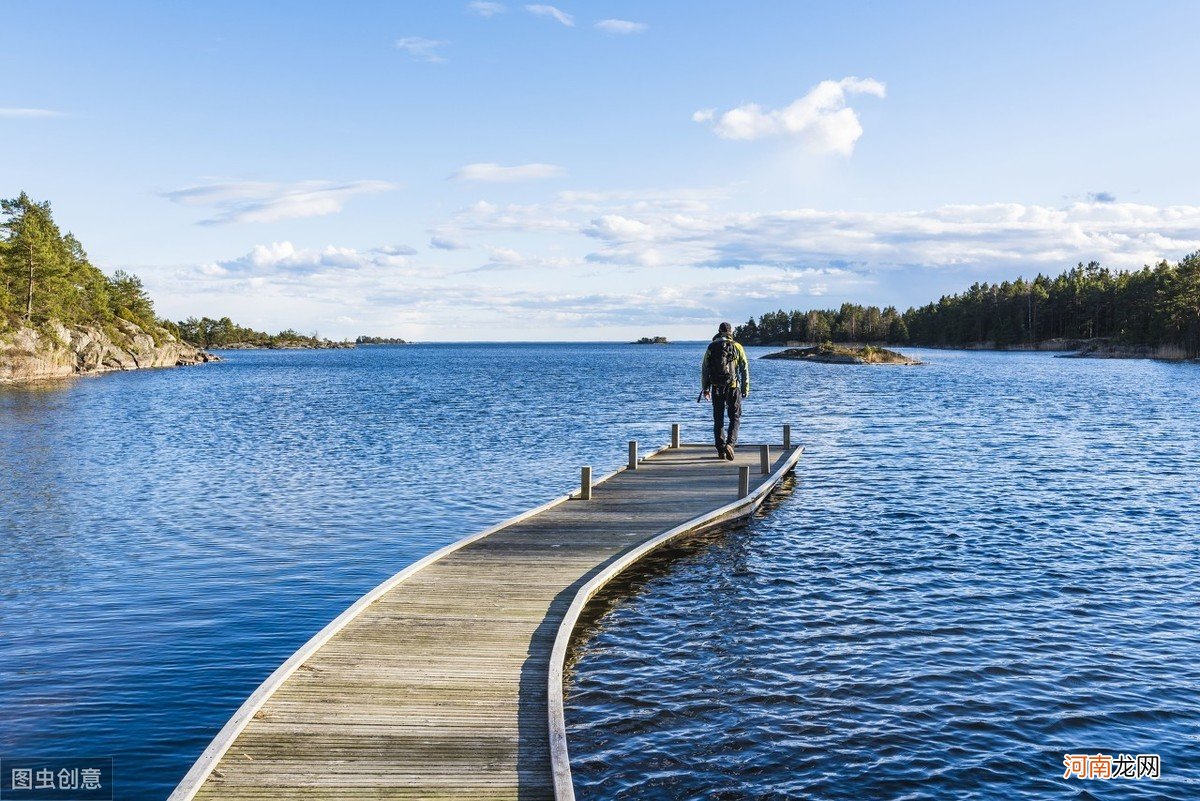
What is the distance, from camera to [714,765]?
31.4ft

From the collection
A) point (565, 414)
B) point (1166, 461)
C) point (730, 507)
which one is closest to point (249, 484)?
point (730, 507)

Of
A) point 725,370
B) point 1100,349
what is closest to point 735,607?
point 725,370

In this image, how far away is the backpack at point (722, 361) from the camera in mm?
24641

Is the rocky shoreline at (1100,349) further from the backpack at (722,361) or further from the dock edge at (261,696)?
the dock edge at (261,696)

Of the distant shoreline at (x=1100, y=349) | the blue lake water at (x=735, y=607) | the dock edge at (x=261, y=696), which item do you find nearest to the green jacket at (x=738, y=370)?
the blue lake water at (x=735, y=607)

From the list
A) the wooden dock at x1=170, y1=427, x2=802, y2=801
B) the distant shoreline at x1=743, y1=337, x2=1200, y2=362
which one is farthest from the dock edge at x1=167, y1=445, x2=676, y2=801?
the distant shoreline at x1=743, y1=337, x2=1200, y2=362

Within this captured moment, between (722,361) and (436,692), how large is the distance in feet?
53.6

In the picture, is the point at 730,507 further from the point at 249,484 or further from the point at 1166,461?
the point at 1166,461

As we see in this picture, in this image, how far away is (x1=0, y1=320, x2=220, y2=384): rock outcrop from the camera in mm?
84131

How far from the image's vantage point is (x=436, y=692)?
32.4 feet

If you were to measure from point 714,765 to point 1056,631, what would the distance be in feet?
23.9

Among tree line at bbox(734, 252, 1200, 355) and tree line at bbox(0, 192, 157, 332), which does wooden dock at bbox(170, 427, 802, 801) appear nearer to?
tree line at bbox(0, 192, 157, 332)

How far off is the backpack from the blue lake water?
4.06 meters

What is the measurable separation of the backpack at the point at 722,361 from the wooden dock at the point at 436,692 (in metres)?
7.96
